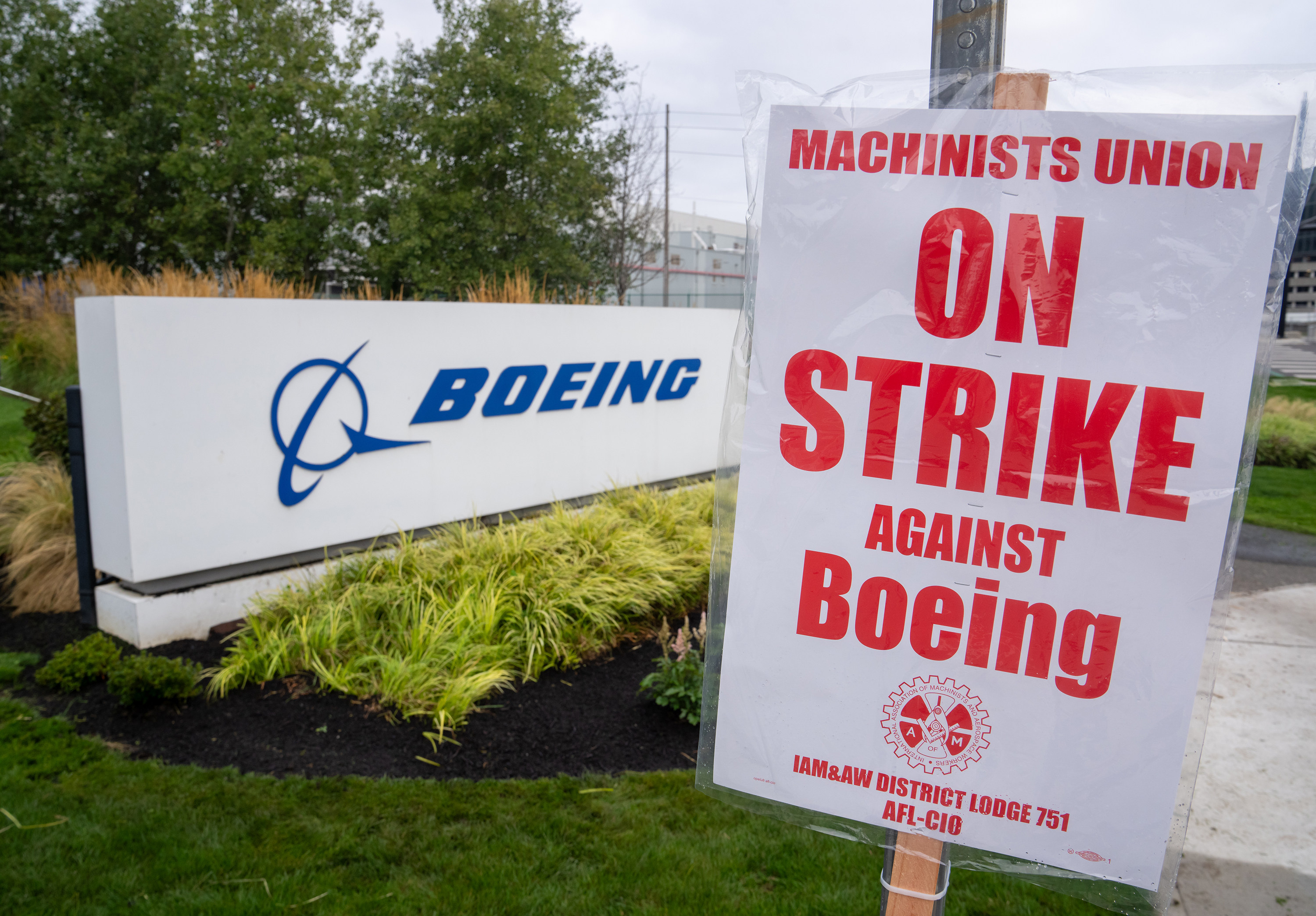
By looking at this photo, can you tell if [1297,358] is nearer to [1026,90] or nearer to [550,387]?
[550,387]

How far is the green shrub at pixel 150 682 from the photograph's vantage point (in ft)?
13.9

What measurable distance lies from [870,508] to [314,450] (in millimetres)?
5056

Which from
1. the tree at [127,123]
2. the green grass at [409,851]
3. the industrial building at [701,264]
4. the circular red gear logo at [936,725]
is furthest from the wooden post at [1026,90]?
the industrial building at [701,264]

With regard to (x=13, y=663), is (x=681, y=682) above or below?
above

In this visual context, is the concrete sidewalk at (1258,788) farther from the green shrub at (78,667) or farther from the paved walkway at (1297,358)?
the paved walkway at (1297,358)

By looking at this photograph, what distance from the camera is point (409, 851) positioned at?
3.22 m

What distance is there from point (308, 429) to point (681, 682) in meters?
3.14

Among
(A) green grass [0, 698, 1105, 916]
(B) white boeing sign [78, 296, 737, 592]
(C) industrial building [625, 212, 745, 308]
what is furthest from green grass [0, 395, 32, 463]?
(C) industrial building [625, 212, 745, 308]

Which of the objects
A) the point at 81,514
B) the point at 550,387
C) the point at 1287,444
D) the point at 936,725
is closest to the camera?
the point at 936,725

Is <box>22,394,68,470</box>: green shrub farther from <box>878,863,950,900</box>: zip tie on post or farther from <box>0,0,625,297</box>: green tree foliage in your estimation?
<box>0,0,625,297</box>: green tree foliage

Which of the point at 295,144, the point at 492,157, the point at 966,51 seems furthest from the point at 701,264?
the point at 966,51

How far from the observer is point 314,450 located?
5.87m

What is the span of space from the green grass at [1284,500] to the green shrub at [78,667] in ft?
32.0

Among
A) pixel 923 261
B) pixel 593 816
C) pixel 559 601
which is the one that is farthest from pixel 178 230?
pixel 923 261
